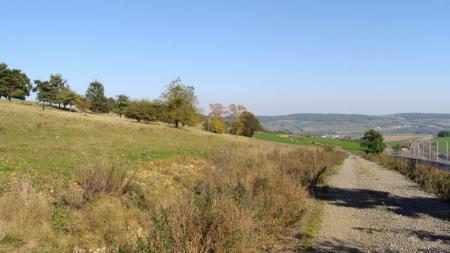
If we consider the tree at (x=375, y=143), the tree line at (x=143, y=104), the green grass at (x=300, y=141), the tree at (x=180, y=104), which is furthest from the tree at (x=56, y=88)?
the tree at (x=375, y=143)

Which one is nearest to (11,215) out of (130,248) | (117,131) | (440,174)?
(130,248)

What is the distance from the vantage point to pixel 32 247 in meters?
7.68

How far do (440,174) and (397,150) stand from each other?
187 feet

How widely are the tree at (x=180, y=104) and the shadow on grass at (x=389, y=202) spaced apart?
57.7 meters

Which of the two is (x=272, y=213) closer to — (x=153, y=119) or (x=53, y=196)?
(x=53, y=196)

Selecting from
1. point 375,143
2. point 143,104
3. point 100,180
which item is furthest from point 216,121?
point 100,180

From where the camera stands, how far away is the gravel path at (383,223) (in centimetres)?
867

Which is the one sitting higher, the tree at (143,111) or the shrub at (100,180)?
the tree at (143,111)

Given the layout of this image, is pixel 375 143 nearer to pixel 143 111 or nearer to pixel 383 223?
pixel 143 111

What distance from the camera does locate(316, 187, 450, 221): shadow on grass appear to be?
12812 millimetres

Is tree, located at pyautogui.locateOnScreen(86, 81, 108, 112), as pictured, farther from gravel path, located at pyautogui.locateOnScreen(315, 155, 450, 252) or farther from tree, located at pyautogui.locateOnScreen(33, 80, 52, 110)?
gravel path, located at pyautogui.locateOnScreen(315, 155, 450, 252)

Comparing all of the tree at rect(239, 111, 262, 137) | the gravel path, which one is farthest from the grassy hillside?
the tree at rect(239, 111, 262, 137)

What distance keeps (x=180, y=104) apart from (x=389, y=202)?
62.2 metres

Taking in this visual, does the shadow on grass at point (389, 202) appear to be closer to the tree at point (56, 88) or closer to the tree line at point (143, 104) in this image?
the tree line at point (143, 104)
